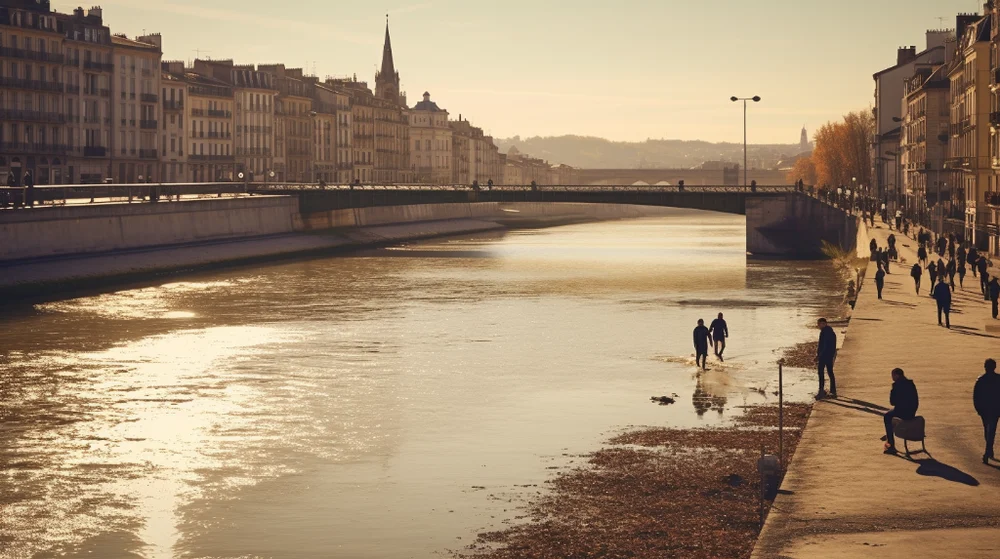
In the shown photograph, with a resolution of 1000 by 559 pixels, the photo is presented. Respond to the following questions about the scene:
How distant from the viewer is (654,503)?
25938 millimetres

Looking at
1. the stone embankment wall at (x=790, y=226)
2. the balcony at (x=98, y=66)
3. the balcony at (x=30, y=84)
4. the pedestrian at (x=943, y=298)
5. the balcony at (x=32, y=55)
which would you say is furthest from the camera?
the balcony at (x=98, y=66)

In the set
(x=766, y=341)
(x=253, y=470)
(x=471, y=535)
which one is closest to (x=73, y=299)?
(x=766, y=341)

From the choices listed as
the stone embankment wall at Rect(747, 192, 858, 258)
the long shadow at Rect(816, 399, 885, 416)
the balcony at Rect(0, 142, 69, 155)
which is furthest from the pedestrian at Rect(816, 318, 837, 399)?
the balcony at Rect(0, 142, 69, 155)

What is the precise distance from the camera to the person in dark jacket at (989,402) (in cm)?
2434

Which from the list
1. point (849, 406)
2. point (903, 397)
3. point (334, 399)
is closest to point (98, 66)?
point (334, 399)

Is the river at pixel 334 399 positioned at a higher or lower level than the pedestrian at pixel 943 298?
lower

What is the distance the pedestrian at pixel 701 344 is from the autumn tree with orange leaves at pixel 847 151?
128m

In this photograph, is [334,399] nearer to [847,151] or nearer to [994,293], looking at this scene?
[994,293]

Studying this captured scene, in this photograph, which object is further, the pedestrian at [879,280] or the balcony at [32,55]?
the balcony at [32,55]

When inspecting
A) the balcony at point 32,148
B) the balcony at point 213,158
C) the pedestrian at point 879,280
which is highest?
the balcony at point 213,158

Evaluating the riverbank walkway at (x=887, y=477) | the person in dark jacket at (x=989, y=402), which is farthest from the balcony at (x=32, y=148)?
the person in dark jacket at (x=989, y=402)

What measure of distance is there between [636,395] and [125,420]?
13044mm

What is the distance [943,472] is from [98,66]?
11472cm

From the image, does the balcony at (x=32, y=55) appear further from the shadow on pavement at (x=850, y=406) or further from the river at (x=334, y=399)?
the shadow on pavement at (x=850, y=406)
